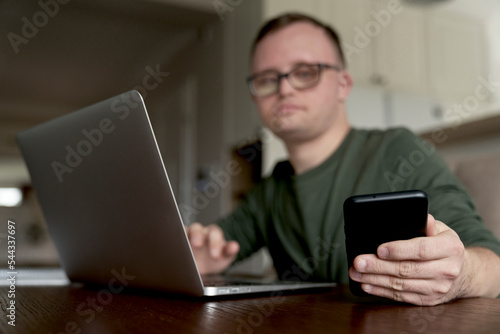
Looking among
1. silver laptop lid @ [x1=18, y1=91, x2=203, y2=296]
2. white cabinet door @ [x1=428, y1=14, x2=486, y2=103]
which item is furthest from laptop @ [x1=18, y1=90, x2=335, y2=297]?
white cabinet door @ [x1=428, y1=14, x2=486, y2=103]

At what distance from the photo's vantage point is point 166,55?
450 centimetres

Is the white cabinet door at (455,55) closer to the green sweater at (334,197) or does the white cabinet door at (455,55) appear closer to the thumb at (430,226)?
the green sweater at (334,197)

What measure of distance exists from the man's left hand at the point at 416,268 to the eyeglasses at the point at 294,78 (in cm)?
65

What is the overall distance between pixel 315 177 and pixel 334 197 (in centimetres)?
9

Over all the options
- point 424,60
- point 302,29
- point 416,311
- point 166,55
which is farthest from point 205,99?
point 416,311

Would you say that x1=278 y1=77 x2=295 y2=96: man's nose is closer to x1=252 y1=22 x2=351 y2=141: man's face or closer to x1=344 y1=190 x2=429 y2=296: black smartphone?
x1=252 y1=22 x2=351 y2=141: man's face

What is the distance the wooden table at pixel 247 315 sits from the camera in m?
0.35

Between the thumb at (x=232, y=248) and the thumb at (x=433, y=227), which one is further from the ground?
the thumb at (x=433, y=227)

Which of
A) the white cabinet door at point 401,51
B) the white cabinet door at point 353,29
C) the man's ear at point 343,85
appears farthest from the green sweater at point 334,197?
the white cabinet door at point 401,51

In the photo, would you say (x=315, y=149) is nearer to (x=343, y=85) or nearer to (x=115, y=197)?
(x=343, y=85)

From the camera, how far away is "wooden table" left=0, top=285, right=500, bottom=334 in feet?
1.15

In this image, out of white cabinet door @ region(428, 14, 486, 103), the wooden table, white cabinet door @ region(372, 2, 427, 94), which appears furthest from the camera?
white cabinet door @ region(428, 14, 486, 103)

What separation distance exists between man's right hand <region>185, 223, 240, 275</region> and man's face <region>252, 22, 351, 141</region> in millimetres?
310

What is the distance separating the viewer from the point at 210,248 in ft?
2.87
